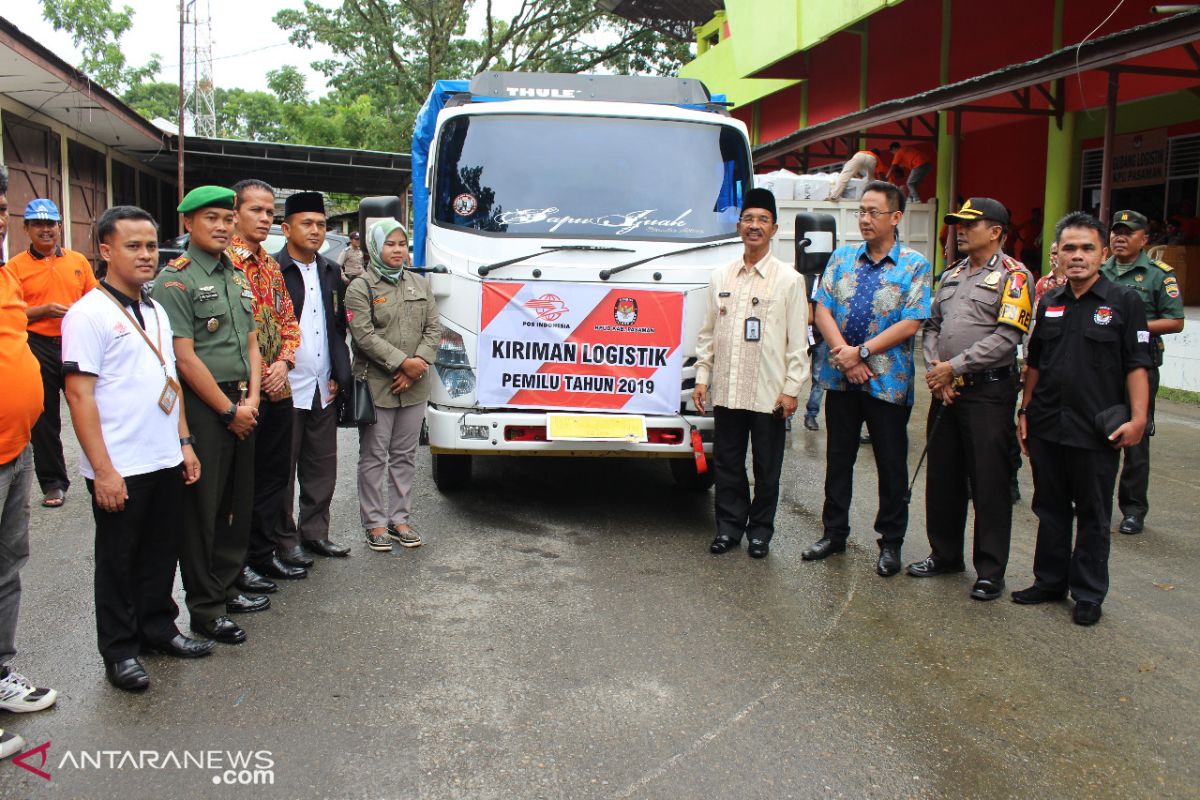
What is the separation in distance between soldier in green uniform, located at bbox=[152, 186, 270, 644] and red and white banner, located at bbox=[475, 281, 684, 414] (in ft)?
5.42

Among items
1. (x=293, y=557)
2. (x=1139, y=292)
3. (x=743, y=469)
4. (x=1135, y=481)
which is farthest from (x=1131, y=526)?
(x=293, y=557)

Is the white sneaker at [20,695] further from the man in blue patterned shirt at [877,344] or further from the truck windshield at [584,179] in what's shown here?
the man in blue patterned shirt at [877,344]

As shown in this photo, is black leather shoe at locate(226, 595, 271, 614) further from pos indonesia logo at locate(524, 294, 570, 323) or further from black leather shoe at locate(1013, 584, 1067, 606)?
black leather shoe at locate(1013, 584, 1067, 606)

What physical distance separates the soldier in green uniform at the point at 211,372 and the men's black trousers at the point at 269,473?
13.7 inches

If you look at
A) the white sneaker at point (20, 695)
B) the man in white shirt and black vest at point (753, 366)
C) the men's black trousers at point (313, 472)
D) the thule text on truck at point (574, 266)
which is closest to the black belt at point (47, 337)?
the men's black trousers at point (313, 472)

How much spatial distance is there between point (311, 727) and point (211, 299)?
5.88ft

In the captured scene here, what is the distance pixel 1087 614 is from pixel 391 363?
143 inches

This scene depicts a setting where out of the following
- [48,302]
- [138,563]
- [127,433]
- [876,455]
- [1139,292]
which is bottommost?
[138,563]

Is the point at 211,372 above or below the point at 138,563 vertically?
above

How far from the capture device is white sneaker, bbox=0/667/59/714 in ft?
11.4

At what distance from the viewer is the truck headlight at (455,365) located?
19.0 ft

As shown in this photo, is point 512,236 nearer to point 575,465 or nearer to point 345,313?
point 345,313

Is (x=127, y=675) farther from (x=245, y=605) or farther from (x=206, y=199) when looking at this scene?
(x=206, y=199)

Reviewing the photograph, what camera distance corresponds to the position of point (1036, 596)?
480 cm
